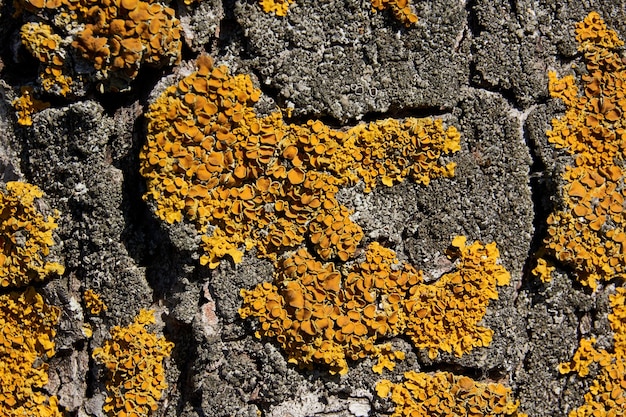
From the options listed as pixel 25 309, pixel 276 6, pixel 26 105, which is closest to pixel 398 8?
pixel 276 6

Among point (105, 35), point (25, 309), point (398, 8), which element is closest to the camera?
point (105, 35)

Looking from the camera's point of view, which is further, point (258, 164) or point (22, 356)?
point (22, 356)

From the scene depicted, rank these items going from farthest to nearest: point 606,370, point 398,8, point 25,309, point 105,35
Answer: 1. point 606,370
2. point 25,309
3. point 398,8
4. point 105,35

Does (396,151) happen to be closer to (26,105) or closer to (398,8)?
(398,8)

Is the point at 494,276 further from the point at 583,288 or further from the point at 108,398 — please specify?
the point at 108,398

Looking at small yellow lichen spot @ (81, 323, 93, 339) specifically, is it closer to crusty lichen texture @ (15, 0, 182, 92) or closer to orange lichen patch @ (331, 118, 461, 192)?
crusty lichen texture @ (15, 0, 182, 92)

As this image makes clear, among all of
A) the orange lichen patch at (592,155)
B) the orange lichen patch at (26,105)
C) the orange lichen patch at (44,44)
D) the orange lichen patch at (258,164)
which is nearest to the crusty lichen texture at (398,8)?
the orange lichen patch at (258,164)

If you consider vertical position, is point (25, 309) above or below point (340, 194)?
below
